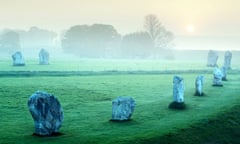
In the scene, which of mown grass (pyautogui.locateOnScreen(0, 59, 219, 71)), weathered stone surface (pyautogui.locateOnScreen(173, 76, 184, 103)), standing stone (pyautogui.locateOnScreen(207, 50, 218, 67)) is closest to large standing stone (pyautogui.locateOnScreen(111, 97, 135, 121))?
weathered stone surface (pyautogui.locateOnScreen(173, 76, 184, 103))

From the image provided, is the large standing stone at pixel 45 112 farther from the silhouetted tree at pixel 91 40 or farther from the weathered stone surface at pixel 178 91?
the silhouetted tree at pixel 91 40

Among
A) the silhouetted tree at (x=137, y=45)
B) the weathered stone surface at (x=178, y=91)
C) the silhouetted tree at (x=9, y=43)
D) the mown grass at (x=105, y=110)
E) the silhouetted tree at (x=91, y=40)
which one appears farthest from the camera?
the silhouetted tree at (x=9, y=43)

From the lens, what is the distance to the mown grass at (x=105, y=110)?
23922 millimetres

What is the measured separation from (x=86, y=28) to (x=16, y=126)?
12729cm

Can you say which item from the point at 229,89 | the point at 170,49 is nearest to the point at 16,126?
the point at 229,89

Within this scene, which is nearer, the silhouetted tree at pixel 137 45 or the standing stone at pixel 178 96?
the standing stone at pixel 178 96

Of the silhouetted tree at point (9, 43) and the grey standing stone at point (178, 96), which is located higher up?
the silhouetted tree at point (9, 43)

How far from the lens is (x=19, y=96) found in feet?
123

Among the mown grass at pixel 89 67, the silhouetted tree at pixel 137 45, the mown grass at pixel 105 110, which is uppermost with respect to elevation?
the silhouetted tree at pixel 137 45

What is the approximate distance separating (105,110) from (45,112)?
9533 mm

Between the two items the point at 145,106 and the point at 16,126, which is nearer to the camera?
the point at 16,126

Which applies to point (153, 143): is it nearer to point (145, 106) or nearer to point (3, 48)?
point (145, 106)

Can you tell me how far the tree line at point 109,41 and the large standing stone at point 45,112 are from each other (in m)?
114

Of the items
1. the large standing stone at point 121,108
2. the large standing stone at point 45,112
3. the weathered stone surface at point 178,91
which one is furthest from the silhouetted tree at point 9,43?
the large standing stone at point 45,112
